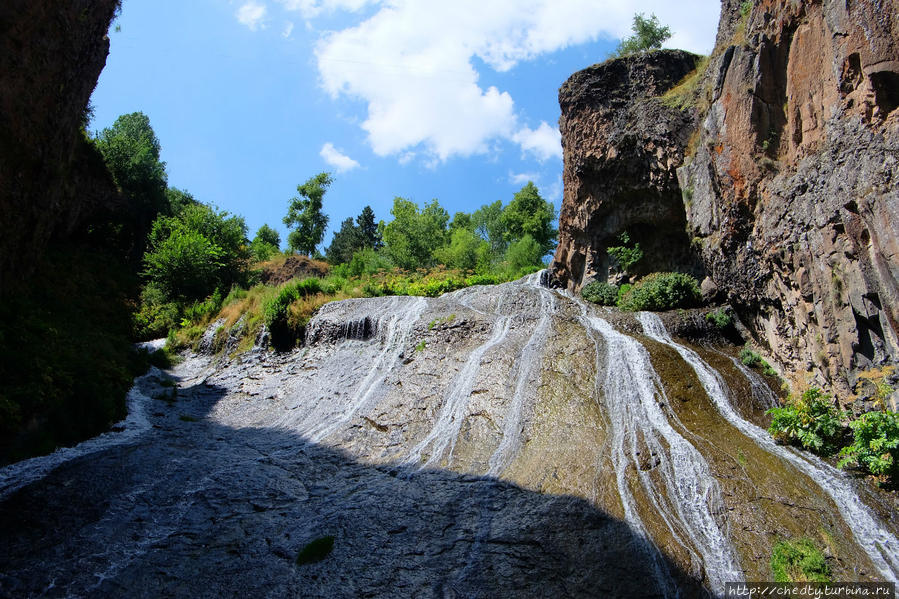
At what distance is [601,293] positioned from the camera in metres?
19.0

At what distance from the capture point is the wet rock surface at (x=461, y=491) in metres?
5.45

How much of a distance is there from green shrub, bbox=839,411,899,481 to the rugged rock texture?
15.9 m

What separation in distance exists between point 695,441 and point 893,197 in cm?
515

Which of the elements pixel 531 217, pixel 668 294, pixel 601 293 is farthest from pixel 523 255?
pixel 668 294

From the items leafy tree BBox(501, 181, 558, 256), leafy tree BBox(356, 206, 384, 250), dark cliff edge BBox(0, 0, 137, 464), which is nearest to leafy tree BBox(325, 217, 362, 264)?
leafy tree BBox(356, 206, 384, 250)

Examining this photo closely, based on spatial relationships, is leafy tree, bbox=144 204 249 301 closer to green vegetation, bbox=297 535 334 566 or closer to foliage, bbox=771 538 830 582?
green vegetation, bbox=297 535 334 566

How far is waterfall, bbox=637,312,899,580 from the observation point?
18.5 ft

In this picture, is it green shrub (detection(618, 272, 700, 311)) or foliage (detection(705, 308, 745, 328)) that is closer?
foliage (detection(705, 308, 745, 328))

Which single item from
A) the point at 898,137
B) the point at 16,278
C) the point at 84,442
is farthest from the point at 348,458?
the point at 898,137

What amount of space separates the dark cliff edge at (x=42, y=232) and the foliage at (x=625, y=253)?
1793 centimetres

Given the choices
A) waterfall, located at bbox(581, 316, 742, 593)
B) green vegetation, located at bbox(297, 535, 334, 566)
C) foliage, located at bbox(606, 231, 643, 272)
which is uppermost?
foliage, located at bbox(606, 231, 643, 272)

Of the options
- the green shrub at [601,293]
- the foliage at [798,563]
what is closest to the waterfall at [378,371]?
the green shrub at [601,293]

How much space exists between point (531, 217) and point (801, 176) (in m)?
36.8

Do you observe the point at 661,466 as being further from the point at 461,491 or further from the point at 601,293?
the point at 601,293
